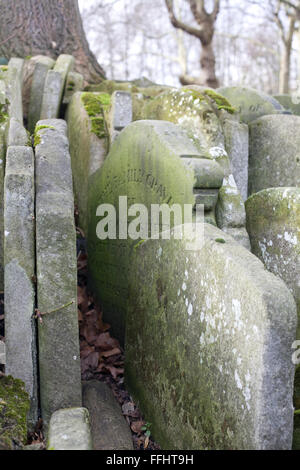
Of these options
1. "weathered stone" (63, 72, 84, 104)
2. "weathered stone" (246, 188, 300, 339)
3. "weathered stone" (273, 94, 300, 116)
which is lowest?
"weathered stone" (246, 188, 300, 339)

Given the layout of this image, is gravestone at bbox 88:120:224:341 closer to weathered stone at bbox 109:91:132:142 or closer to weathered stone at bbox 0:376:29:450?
weathered stone at bbox 109:91:132:142

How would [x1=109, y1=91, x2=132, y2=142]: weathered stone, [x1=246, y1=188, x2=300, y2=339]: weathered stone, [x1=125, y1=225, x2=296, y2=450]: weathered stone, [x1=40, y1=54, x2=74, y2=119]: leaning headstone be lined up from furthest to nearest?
[x1=40, y1=54, x2=74, y2=119]: leaning headstone
[x1=109, y1=91, x2=132, y2=142]: weathered stone
[x1=246, y1=188, x2=300, y2=339]: weathered stone
[x1=125, y1=225, x2=296, y2=450]: weathered stone

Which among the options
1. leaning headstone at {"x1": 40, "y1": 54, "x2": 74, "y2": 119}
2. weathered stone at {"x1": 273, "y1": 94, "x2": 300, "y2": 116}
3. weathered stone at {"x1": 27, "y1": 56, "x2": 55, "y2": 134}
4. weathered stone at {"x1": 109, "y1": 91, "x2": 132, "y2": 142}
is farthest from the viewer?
weathered stone at {"x1": 273, "y1": 94, "x2": 300, "y2": 116}

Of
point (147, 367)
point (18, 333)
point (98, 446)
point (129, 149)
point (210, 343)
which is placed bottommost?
point (98, 446)

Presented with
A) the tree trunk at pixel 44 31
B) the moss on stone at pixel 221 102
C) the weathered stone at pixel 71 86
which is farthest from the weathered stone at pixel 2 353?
the tree trunk at pixel 44 31

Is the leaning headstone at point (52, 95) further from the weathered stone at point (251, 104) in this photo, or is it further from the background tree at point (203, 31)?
the background tree at point (203, 31)

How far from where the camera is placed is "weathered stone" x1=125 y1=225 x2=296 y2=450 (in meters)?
1.98

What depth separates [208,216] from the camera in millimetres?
3301

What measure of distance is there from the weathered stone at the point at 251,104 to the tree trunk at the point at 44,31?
3096mm

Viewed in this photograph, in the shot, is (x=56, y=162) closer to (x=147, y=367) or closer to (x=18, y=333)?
(x=18, y=333)

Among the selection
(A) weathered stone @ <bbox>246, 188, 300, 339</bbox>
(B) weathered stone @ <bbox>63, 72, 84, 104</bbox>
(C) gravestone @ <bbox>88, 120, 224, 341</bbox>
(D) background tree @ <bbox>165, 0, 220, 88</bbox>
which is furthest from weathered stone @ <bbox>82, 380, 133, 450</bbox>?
(D) background tree @ <bbox>165, 0, 220, 88</bbox>

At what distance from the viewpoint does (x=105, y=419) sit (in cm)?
328

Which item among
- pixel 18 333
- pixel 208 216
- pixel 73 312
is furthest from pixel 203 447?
pixel 208 216
